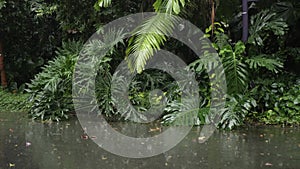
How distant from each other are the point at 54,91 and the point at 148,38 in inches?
66.8

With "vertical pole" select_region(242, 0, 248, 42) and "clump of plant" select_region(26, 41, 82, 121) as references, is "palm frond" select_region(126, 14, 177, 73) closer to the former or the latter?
"vertical pole" select_region(242, 0, 248, 42)

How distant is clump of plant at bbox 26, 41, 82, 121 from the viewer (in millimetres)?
5555

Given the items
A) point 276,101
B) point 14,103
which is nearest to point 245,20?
point 276,101

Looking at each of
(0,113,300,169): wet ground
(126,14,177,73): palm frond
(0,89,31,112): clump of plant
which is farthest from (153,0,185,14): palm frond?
(0,89,31,112): clump of plant

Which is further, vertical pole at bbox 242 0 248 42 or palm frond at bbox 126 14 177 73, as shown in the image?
vertical pole at bbox 242 0 248 42

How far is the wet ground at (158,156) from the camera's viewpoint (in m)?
3.68

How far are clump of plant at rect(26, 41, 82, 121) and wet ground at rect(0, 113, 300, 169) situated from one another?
1.21ft

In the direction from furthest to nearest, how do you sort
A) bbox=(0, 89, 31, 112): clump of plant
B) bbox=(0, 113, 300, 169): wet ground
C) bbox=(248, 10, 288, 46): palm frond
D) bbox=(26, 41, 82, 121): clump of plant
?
bbox=(0, 89, 31, 112): clump of plant
bbox=(26, 41, 82, 121): clump of plant
bbox=(248, 10, 288, 46): palm frond
bbox=(0, 113, 300, 169): wet ground

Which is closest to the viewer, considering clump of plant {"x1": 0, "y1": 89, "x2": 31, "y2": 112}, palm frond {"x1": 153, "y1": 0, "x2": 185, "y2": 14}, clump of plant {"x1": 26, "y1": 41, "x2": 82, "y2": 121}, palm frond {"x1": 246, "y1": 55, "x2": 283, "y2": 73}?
palm frond {"x1": 153, "y1": 0, "x2": 185, "y2": 14}

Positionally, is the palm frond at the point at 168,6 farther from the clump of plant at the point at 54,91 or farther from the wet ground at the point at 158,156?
the clump of plant at the point at 54,91

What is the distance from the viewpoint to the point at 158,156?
3.94 metres

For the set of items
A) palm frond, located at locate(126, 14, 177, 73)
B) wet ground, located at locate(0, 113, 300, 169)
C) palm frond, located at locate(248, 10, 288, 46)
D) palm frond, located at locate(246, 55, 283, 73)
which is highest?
palm frond, located at locate(248, 10, 288, 46)

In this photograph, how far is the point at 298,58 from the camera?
5539 mm

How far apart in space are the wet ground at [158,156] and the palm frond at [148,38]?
907mm
